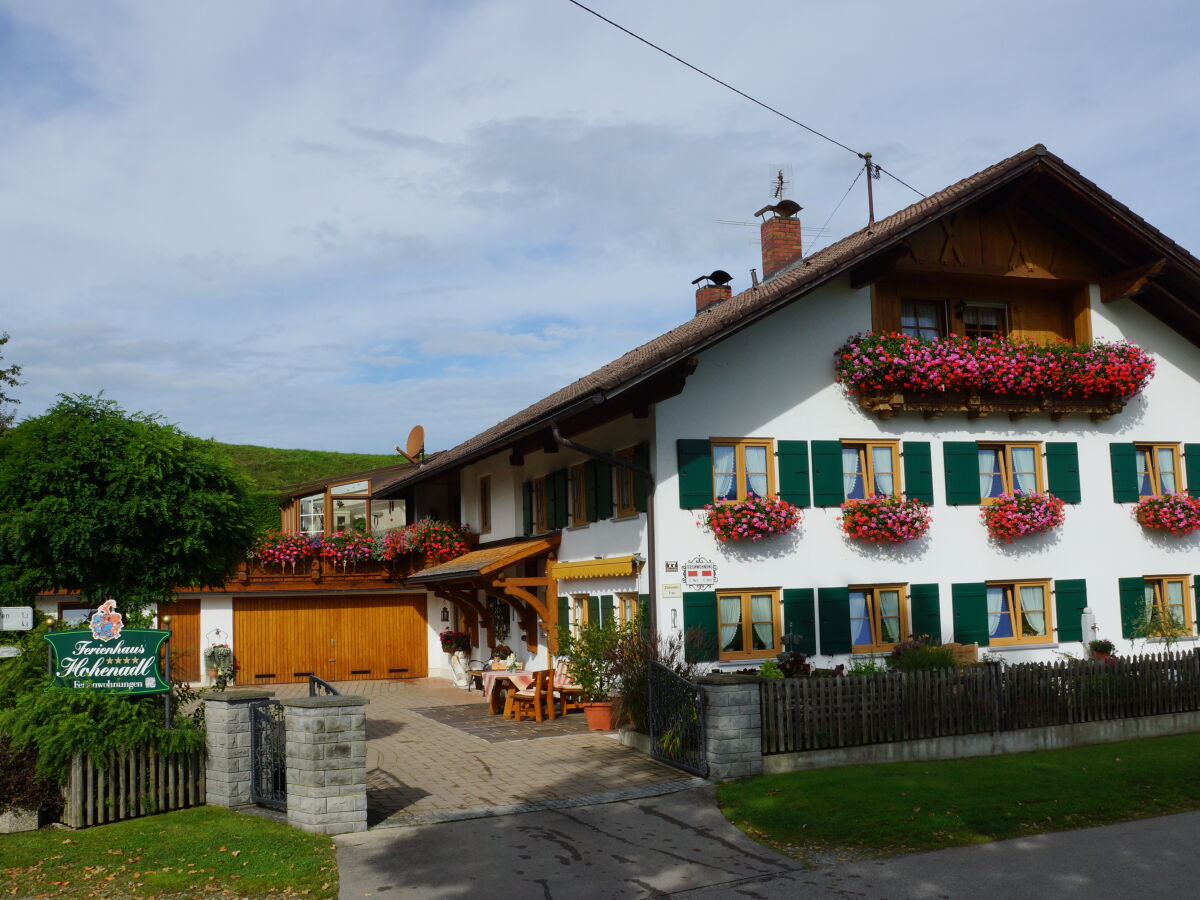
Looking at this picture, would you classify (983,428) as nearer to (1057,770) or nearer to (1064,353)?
(1064,353)

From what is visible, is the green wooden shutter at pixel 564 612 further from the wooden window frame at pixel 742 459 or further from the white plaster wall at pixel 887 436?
the wooden window frame at pixel 742 459

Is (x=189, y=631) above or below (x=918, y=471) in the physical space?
below

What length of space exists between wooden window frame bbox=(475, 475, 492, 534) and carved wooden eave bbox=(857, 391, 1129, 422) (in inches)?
366

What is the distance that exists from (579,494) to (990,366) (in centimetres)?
655

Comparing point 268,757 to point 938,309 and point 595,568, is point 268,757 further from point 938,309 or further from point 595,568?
point 938,309

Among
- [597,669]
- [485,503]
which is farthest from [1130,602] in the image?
[485,503]

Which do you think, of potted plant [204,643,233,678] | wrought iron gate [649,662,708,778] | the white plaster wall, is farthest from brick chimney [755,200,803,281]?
potted plant [204,643,233,678]

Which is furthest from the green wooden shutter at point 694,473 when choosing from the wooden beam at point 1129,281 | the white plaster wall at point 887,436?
the wooden beam at point 1129,281

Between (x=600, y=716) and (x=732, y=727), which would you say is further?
(x=600, y=716)

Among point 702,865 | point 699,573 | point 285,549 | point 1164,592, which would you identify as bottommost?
point 702,865

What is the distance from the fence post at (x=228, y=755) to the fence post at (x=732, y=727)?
4.42 metres

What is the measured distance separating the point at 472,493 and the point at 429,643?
4072 millimetres

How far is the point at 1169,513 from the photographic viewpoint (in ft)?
59.1

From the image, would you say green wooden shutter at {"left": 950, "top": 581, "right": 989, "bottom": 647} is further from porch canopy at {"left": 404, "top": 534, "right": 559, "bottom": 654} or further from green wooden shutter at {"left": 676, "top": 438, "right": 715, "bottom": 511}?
porch canopy at {"left": 404, "top": 534, "right": 559, "bottom": 654}
